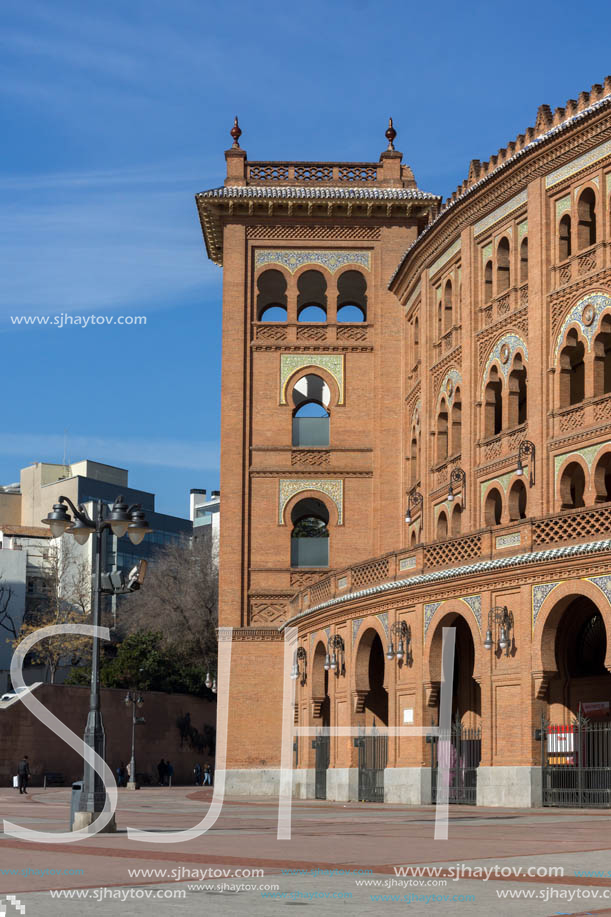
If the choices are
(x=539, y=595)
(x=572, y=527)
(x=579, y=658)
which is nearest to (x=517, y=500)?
(x=579, y=658)

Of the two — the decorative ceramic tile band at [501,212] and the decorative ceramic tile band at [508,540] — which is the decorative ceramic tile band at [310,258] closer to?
the decorative ceramic tile band at [501,212]

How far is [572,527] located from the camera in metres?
27.2

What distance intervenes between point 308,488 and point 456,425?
26.7 ft

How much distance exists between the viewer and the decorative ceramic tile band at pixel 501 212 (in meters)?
35.7

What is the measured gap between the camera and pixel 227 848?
15844 millimetres

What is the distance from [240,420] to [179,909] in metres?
36.8

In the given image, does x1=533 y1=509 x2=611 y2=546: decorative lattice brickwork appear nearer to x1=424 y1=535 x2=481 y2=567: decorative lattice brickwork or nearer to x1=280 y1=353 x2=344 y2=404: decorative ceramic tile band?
x1=424 y1=535 x2=481 y2=567: decorative lattice brickwork

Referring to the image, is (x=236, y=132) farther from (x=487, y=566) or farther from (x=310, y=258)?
(x=487, y=566)

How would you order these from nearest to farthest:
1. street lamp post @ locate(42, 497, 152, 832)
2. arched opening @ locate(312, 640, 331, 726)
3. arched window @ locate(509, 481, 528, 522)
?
1. street lamp post @ locate(42, 497, 152, 832)
2. arched window @ locate(509, 481, 528, 522)
3. arched opening @ locate(312, 640, 331, 726)

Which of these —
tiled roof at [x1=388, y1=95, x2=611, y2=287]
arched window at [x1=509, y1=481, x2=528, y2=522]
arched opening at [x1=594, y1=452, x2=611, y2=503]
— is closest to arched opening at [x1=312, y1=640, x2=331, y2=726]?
arched window at [x1=509, y1=481, x2=528, y2=522]

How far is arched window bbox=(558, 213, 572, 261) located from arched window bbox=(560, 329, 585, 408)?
7.22ft

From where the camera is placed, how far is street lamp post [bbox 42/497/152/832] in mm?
19172

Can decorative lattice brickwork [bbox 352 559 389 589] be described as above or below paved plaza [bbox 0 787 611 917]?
above

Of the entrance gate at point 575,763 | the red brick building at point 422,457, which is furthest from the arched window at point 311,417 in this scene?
the entrance gate at point 575,763
